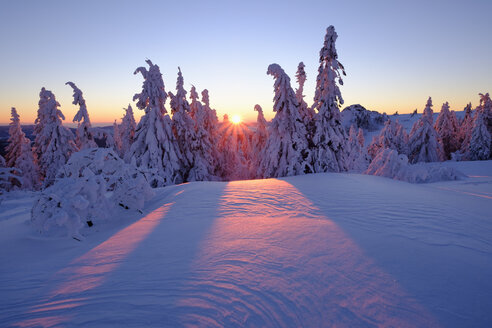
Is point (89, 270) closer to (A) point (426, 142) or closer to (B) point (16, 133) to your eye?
(B) point (16, 133)

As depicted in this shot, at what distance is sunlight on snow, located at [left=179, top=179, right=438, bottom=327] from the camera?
7.27ft

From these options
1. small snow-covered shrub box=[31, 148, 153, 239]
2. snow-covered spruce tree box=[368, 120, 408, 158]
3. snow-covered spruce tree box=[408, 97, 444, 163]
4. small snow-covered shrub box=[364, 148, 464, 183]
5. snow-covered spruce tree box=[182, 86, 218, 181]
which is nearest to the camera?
small snow-covered shrub box=[31, 148, 153, 239]

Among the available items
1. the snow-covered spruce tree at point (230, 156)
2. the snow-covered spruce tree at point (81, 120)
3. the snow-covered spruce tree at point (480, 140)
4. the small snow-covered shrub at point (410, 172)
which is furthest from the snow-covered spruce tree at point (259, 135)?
the snow-covered spruce tree at point (480, 140)

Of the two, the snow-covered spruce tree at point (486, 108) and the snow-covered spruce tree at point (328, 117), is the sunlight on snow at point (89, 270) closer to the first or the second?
the snow-covered spruce tree at point (328, 117)

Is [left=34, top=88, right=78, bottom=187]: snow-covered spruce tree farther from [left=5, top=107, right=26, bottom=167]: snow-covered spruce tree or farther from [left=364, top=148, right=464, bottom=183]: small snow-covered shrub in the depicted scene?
[left=364, top=148, right=464, bottom=183]: small snow-covered shrub

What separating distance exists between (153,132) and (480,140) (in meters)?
37.1

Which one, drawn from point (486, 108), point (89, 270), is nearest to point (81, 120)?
point (89, 270)

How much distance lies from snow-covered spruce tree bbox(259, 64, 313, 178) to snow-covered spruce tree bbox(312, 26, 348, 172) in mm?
957

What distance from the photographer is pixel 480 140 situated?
27469 mm

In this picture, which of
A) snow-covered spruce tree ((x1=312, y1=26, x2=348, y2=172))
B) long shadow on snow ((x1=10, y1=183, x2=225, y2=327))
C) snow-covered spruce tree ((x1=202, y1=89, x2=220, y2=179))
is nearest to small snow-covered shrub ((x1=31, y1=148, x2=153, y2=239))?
long shadow on snow ((x1=10, y1=183, x2=225, y2=327))

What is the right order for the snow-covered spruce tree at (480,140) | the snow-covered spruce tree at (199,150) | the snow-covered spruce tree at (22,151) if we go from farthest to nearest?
1. the snow-covered spruce tree at (480,140)
2. the snow-covered spruce tree at (22,151)
3. the snow-covered spruce tree at (199,150)

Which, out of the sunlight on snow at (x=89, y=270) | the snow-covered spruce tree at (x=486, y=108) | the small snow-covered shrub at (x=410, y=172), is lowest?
the sunlight on snow at (x=89, y=270)

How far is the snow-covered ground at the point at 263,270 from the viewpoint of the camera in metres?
2.26

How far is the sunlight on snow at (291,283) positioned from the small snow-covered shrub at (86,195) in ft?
10.1
